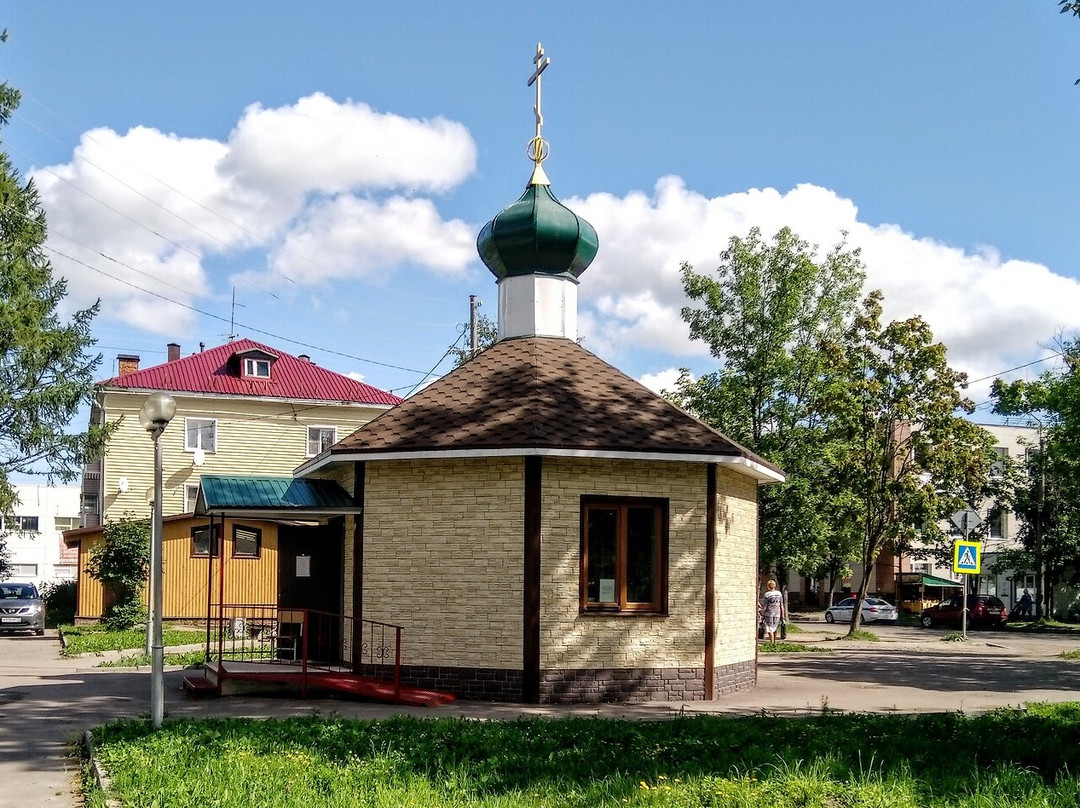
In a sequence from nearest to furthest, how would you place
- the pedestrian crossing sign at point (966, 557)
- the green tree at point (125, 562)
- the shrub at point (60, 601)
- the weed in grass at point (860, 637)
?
the pedestrian crossing sign at point (966, 557) → the green tree at point (125, 562) → the weed in grass at point (860, 637) → the shrub at point (60, 601)

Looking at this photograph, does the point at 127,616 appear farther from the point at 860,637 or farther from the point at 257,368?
the point at 860,637

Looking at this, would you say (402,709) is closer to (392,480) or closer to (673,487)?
(392,480)

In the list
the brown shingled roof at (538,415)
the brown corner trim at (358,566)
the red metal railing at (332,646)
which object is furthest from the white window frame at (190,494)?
the brown corner trim at (358,566)

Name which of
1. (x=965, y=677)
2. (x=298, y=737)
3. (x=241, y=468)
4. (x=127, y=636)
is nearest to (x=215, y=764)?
(x=298, y=737)

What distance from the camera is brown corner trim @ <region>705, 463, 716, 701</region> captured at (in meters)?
14.4

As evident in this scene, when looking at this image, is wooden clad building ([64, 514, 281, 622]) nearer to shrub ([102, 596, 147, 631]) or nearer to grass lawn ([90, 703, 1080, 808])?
shrub ([102, 596, 147, 631])

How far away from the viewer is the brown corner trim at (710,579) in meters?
14.4

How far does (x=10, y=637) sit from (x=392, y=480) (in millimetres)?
20195

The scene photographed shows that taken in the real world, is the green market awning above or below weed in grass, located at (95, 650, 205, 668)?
below

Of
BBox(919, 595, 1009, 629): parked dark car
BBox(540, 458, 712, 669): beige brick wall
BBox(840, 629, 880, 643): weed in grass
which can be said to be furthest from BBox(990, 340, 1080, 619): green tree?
BBox(540, 458, 712, 669): beige brick wall

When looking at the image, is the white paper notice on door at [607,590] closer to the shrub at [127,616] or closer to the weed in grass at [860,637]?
the shrub at [127,616]

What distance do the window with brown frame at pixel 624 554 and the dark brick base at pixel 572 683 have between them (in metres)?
0.81

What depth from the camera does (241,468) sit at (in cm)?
4066

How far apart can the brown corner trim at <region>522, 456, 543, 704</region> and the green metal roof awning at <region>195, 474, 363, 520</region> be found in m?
2.42
